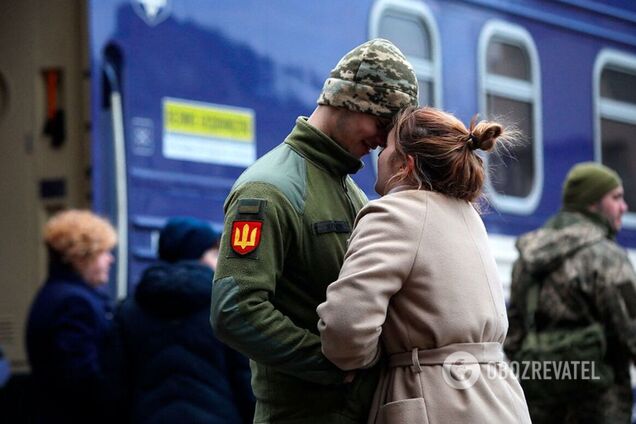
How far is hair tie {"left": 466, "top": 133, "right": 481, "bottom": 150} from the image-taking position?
2.86 metres

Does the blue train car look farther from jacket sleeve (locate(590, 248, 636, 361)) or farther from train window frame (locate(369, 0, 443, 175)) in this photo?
jacket sleeve (locate(590, 248, 636, 361))

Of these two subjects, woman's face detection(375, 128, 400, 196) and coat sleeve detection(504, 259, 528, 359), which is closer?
woman's face detection(375, 128, 400, 196)

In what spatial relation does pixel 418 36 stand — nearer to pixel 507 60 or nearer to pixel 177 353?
pixel 507 60

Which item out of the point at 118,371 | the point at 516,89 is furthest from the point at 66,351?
the point at 516,89

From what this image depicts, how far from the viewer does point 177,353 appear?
4.62 m

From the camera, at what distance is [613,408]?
492 centimetres

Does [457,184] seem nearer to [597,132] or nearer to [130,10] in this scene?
[130,10]

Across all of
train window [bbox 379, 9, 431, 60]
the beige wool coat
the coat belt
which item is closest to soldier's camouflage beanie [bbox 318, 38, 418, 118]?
the beige wool coat

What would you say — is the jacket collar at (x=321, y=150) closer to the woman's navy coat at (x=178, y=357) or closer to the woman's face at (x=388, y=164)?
the woman's face at (x=388, y=164)

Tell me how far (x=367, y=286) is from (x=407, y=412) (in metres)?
0.28

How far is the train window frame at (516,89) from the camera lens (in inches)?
263

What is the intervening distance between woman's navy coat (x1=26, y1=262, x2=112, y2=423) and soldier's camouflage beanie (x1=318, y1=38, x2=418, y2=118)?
7.22 feet

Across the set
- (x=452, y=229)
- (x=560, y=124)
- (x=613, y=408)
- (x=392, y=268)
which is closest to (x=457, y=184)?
(x=452, y=229)

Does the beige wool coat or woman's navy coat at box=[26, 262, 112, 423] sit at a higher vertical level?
the beige wool coat
